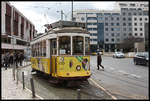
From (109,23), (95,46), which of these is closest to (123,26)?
(109,23)

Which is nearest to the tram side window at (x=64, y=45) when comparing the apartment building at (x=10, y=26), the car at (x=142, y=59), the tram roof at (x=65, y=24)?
the tram roof at (x=65, y=24)

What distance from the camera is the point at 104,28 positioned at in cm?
9681

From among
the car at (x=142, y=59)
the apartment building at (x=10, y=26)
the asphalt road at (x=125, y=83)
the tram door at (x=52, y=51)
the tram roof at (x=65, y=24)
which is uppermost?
the apartment building at (x=10, y=26)

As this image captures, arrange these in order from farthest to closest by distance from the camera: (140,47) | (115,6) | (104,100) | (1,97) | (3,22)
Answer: (115,6) → (140,47) → (3,22) → (1,97) → (104,100)

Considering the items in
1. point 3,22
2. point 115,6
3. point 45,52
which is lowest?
point 45,52

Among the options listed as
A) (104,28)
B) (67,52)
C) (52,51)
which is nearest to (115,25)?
(104,28)

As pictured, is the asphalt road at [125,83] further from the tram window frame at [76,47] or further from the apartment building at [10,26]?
the apartment building at [10,26]

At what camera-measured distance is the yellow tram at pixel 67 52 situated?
9.15 meters

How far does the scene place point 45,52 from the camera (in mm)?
10672

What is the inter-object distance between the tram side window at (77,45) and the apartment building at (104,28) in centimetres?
8379

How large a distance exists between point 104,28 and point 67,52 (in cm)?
8941

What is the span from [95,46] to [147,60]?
72045mm

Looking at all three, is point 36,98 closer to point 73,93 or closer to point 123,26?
point 73,93

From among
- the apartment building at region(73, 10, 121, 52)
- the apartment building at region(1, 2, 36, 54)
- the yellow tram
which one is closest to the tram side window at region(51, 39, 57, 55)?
the yellow tram
